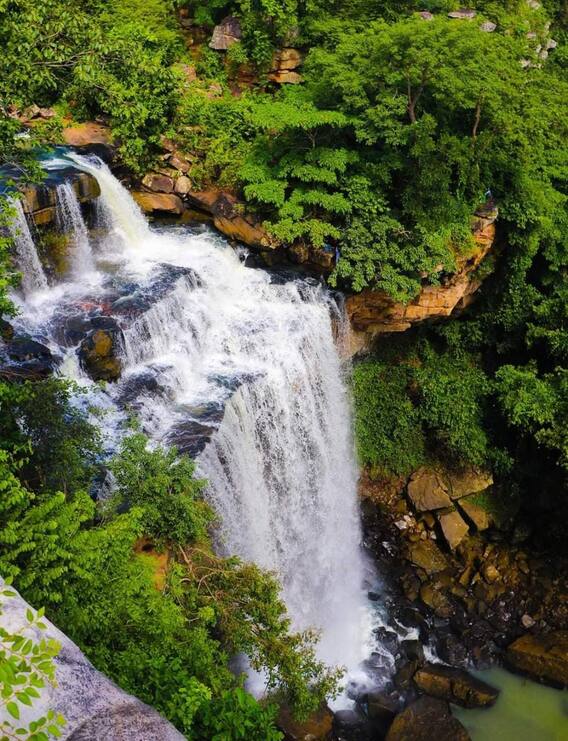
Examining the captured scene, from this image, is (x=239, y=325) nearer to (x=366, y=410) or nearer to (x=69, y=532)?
(x=366, y=410)

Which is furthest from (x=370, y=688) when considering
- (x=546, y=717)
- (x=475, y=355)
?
(x=475, y=355)

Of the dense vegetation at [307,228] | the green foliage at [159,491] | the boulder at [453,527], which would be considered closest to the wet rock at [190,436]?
the dense vegetation at [307,228]

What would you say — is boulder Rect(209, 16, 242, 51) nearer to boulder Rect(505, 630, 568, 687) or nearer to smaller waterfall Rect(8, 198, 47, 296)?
smaller waterfall Rect(8, 198, 47, 296)

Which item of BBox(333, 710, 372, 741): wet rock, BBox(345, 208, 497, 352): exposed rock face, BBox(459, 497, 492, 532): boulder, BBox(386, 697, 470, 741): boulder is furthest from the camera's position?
BBox(459, 497, 492, 532): boulder

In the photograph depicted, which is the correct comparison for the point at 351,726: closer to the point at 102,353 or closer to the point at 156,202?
the point at 102,353

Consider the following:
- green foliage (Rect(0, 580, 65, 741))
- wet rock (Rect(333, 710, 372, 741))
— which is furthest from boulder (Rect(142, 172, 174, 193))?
green foliage (Rect(0, 580, 65, 741))
